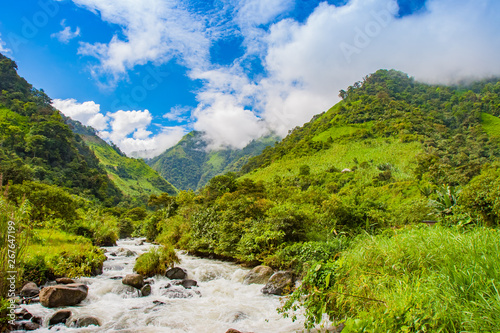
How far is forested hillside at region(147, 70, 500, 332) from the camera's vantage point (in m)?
3.53

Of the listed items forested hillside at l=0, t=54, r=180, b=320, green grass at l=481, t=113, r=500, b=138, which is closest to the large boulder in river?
forested hillside at l=0, t=54, r=180, b=320

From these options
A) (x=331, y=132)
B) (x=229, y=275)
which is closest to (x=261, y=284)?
(x=229, y=275)

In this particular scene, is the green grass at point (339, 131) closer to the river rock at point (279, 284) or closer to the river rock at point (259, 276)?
the river rock at point (259, 276)

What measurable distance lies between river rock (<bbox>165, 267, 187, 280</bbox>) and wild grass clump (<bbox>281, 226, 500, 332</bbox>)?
24.2 feet

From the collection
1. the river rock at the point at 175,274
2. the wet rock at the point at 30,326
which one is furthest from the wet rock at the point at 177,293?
the wet rock at the point at 30,326

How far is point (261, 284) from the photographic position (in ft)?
34.5

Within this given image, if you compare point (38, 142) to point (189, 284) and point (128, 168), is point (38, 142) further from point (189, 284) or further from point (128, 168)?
point (128, 168)

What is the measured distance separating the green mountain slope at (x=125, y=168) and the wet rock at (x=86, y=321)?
4799 inches

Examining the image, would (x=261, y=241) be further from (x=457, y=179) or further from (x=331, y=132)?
(x=331, y=132)

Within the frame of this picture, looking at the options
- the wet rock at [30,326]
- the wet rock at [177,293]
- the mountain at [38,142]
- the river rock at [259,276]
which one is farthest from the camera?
the mountain at [38,142]

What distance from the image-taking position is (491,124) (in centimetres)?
7131

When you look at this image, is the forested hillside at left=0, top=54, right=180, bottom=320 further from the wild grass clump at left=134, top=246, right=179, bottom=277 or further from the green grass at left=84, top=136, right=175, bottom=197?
the wild grass clump at left=134, top=246, right=179, bottom=277

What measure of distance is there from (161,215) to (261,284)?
Result: 2544cm

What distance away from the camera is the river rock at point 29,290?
7148 mm
